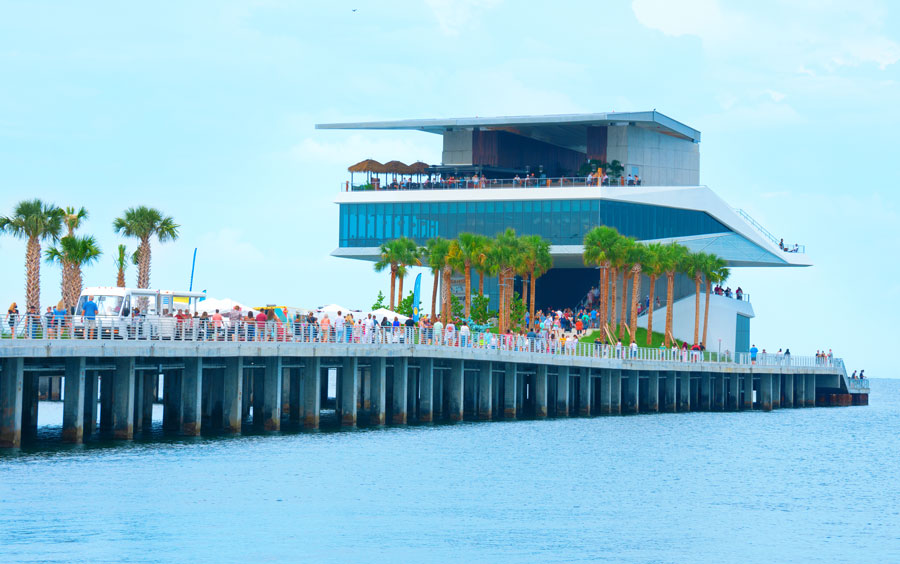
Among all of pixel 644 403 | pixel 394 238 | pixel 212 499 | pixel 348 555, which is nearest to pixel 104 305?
pixel 212 499

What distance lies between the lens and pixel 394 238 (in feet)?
350

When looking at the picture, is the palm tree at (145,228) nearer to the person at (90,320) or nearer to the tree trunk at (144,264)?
the tree trunk at (144,264)

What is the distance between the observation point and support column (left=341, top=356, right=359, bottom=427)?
61.2 meters

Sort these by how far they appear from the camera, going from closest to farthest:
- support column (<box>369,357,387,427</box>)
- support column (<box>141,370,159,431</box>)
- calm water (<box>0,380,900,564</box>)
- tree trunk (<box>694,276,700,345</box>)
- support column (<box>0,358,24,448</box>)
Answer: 1. calm water (<box>0,380,900,564</box>)
2. support column (<box>0,358,24,448</box>)
3. support column (<box>141,370,159,431</box>)
4. support column (<box>369,357,387,427</box>)
5. tree trunk (<box>694,276,700,345</box>)

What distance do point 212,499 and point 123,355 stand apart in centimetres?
995

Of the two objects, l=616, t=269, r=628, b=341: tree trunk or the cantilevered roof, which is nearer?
l=616, t=269, r=628, b=341: tree trunk

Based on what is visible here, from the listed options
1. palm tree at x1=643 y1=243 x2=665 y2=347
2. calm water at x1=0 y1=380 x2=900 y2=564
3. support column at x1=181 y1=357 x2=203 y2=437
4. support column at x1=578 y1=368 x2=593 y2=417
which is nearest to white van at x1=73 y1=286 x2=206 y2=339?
support column at x1=181 y1=357 x2=203 y2=437

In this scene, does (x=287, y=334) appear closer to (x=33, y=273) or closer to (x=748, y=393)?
(x=33, y=273)

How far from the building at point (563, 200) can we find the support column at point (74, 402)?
57243mm

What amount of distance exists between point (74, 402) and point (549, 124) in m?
61.0

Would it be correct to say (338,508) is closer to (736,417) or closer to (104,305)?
(104,305)

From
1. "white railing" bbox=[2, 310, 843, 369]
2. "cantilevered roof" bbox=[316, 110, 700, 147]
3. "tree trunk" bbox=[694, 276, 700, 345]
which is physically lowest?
"white railing" bbox=[2, 310, 843, 369]

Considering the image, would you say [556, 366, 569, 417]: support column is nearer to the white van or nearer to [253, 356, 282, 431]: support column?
the white van

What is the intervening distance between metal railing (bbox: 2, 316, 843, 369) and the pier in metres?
0.39
